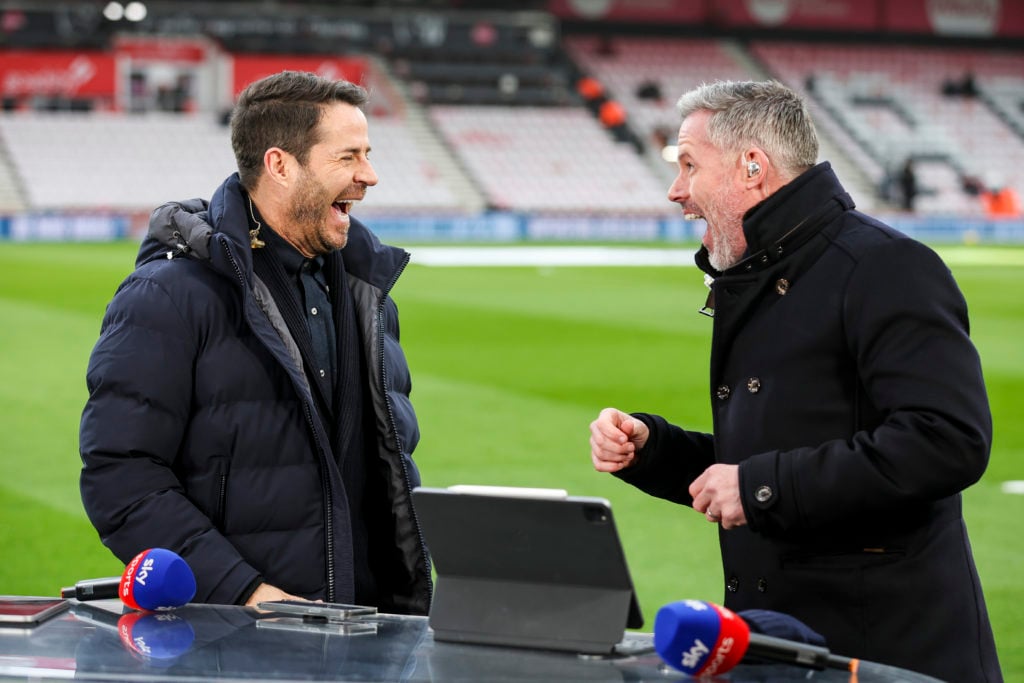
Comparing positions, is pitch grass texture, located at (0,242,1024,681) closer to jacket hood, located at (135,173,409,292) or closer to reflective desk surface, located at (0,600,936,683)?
reflective desk surface, located at (0,600,936,683)

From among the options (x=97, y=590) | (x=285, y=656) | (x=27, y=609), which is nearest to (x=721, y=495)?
(x=285, y=656)

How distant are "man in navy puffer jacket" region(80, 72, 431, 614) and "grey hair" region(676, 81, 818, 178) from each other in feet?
3.84

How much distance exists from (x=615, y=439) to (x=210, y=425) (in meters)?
1.11

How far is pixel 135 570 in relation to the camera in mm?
3508

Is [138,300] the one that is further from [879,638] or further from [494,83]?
[494,83]

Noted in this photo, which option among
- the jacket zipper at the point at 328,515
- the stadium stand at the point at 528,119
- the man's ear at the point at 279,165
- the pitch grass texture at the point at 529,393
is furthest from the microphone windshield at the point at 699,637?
the stadium stand at the point at 528,119

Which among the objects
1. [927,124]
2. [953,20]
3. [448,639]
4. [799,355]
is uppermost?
[953,20]

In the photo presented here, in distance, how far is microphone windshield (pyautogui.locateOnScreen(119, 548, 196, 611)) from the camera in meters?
3.49

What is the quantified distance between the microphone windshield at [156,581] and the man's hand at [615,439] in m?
1.20

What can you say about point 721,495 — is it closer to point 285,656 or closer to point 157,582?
point 285,656

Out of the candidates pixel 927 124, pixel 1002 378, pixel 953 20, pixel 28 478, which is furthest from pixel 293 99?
pixel 953 20

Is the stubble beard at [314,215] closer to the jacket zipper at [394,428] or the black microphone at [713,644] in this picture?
the jacket zipper at [394,428]

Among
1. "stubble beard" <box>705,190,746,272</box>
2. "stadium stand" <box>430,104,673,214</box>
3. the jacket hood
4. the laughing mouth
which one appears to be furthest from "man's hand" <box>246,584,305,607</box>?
"stadium stand" <box>430,104,673,214</box>

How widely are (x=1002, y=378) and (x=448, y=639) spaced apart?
14.2 metres
